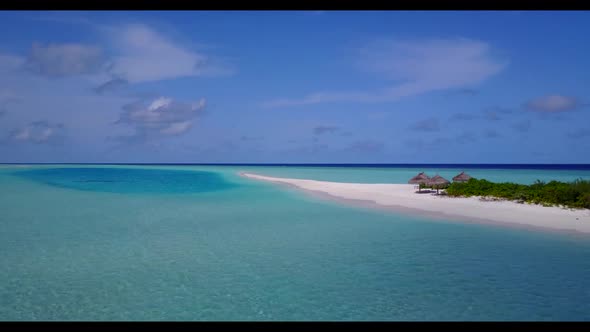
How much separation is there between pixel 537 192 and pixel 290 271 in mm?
17053

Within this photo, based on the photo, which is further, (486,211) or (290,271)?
(486,211)

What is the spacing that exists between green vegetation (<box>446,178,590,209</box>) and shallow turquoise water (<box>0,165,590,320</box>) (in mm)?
7105

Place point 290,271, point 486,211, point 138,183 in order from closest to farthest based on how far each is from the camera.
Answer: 1. point 290,271
2. point 486,211
3. point 138,183

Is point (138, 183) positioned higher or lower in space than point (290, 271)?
higher

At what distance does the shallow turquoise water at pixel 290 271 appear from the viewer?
7.41 metres

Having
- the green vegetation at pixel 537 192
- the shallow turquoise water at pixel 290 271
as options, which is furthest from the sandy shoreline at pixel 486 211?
A: the shallow turquoise water at pixel 290 271

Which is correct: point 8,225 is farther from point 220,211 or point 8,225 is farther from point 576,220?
point 576,220

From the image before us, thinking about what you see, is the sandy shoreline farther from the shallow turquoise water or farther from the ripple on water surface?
the ripple on water surface

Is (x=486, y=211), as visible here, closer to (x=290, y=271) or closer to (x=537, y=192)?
(x=537, y=192)

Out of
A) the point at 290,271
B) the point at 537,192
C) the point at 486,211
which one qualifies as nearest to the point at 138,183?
the point at 486,211

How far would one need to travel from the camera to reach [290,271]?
9891mm

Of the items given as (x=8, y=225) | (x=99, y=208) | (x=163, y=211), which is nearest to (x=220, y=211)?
(x=163, y=211)

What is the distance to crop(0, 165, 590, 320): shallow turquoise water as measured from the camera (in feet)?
24.3

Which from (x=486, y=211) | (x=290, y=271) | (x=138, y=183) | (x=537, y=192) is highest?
(x=537, y=192)
